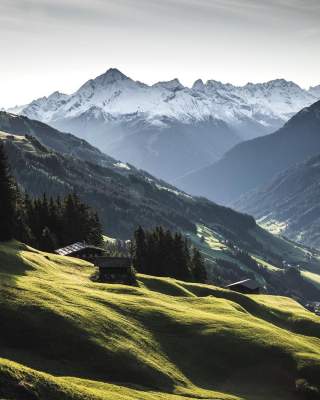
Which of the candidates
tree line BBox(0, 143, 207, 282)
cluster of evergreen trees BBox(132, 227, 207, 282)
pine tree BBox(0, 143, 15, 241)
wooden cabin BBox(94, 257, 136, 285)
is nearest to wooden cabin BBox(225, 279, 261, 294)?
tree line BBox(0, 143, 207, 282)

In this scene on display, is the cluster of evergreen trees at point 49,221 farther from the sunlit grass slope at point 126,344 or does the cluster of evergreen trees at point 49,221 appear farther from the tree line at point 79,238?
the sunlit grass slope at point 126,344

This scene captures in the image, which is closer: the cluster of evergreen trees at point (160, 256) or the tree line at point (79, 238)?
the tree line at point (79, 238)

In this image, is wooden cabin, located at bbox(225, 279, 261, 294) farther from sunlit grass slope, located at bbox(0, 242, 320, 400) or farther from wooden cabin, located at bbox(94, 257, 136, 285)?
sunlit grass slope, located at bbox(0, 242, 320, 400)

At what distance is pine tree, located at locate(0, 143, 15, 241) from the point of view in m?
115

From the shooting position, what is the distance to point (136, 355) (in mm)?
81062

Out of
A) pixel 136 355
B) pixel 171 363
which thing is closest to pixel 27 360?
pixel 136 355

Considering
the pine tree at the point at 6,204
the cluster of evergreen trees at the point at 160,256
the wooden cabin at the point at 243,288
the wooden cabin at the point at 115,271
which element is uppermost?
the pine tree at the point at 6,204

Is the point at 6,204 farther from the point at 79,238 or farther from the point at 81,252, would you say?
the point at 79,238

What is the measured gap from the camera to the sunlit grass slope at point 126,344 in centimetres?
6981

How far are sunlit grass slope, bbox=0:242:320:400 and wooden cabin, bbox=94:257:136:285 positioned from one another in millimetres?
5813

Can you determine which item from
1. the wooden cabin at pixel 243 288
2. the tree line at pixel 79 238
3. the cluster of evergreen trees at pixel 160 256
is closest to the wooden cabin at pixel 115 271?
the tree line at pixel 79 238

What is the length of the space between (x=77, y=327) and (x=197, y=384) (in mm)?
16777

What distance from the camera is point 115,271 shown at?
12200cm

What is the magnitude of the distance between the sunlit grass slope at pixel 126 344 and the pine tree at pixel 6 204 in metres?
2.62
